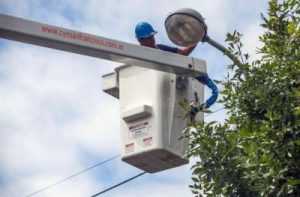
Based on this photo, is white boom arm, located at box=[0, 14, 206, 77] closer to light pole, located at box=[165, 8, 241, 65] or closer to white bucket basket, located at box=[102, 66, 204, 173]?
light pole, located at box=[165, 8, 241, 65]

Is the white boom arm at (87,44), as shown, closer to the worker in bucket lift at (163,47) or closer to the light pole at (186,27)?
the light pole at (186,27)

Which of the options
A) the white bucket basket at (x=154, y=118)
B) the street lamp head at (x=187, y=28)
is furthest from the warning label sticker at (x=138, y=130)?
the street lamp head at (x=187, y=28)

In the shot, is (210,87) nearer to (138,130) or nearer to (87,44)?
(138,130)

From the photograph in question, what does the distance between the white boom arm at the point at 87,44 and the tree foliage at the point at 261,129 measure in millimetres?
569

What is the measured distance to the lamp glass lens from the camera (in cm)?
635

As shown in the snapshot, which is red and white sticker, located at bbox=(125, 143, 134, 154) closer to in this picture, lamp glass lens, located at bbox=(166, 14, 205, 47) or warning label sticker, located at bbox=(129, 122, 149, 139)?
warning label sticker, located at bbox=(129, 122, 149, 139)

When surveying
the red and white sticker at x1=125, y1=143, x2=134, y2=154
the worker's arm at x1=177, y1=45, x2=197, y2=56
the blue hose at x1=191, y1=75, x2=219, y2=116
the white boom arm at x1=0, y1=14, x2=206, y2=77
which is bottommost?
the red and white sticker at x1=125, y1=143, x2=134, y2=154

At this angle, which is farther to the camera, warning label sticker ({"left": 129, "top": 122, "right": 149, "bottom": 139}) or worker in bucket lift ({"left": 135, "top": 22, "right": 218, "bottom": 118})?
worker in bucket lift ({"left": 135, "top": 22, "right": 218, "bottom": 118})

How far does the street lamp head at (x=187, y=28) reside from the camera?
6.34m

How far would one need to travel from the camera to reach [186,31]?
6.39 metres

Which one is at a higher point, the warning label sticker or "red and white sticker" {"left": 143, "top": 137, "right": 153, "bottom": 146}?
the warning label sticker

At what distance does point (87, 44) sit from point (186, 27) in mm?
891

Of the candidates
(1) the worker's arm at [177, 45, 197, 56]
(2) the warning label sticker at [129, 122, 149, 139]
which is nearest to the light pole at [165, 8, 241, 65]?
(1) the worker's arm at [177, 45, 197, 56]

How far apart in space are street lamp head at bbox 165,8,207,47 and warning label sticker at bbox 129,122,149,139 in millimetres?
747
